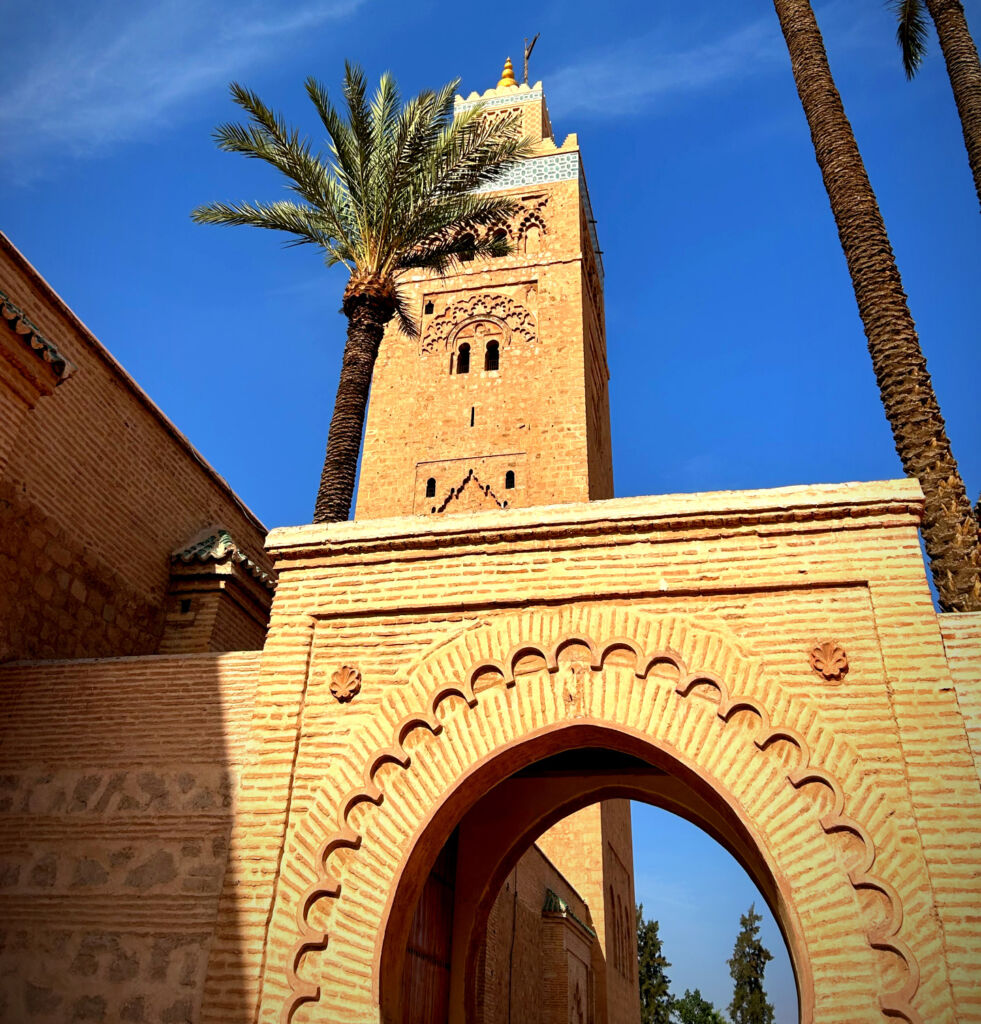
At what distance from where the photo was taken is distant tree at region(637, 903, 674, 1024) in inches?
Result: 1153

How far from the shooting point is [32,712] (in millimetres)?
5918

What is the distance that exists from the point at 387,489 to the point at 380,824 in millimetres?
12399

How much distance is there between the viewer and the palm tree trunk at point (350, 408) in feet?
28.1

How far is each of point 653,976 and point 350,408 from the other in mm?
27518

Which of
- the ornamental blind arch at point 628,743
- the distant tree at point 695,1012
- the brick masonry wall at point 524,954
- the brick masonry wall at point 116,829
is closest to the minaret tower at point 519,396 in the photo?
the brick masonry wall at point 524,954

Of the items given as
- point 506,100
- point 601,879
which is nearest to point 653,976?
point 601,879

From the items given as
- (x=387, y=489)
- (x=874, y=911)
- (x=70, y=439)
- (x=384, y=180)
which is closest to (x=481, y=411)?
(x=387, y=489)

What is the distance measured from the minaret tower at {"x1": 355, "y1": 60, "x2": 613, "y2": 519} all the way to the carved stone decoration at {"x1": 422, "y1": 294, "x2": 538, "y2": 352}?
1.0 inches

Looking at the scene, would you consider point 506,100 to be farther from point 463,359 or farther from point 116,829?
point 116,829

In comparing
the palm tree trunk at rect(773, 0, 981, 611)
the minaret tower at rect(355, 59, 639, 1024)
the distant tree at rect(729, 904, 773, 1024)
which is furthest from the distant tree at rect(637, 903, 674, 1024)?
the palm tree trunk at rect(773, 0, 981, 611)

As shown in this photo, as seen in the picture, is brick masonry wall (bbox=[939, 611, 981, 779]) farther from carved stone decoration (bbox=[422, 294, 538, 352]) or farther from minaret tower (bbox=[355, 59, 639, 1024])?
carved stone decoration (bbox=[422, 294, 538, 352])

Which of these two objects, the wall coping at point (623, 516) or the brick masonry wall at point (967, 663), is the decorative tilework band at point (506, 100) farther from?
the brick masonry wall at point (967, 663)

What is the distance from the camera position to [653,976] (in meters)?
30.3

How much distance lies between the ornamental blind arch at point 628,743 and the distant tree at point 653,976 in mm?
27618
